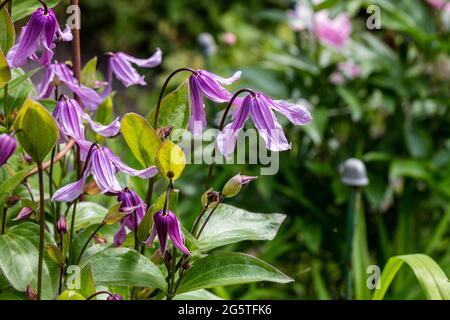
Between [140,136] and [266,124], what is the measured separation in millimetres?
132

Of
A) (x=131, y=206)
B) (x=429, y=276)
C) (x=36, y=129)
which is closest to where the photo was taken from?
(x=36, y=129)

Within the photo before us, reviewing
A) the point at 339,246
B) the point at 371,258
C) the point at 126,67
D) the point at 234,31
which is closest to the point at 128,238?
the point at 126,67

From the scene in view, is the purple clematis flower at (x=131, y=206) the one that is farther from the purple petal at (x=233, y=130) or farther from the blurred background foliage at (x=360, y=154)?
the blurred background foliage at (x=360, y=154)

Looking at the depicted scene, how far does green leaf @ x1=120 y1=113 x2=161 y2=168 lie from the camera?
753 millimetres

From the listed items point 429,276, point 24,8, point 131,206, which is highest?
point 24,8

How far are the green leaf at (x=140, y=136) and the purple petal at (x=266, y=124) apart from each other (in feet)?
0.35

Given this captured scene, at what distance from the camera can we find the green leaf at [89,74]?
94cm

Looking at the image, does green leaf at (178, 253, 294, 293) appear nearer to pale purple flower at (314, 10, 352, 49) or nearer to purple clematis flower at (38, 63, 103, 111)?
purple clematis flower at (38, 63, 103, 111)

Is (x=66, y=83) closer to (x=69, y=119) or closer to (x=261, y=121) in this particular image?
(x=69, y=119)

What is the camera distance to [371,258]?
1.79m

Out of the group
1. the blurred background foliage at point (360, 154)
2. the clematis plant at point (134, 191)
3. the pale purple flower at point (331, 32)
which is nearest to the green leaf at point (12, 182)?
the clematis plant at point (134, 191)

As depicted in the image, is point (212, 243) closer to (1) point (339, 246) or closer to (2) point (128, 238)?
(2) point (128, 238)

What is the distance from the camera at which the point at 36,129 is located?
0.68 m

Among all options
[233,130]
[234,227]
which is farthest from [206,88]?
[234,227]
